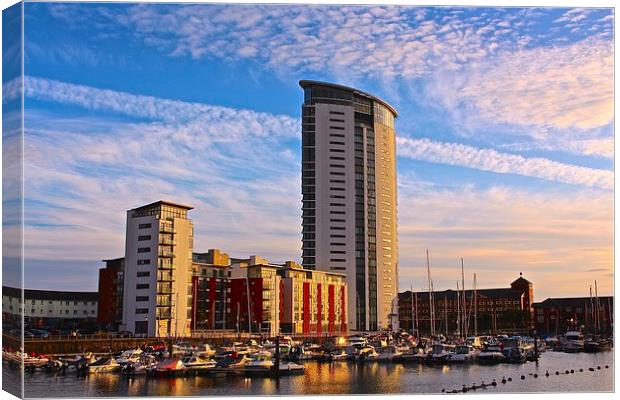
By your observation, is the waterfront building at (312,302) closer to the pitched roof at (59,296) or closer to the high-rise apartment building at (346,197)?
the high-rise apartment building at (346,197)

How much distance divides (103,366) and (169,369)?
120 inches

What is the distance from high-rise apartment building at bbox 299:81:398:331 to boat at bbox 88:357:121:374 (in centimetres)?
4488

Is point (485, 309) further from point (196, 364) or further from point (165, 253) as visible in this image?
point (196, 364)

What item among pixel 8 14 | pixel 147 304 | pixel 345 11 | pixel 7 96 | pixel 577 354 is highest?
pixel 345 11

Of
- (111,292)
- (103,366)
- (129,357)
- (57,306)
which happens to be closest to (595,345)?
(129,357)

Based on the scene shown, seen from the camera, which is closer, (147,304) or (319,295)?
(147,304)

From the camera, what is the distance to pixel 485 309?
8594 cm

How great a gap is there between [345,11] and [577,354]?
3183cm

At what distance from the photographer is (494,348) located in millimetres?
40125

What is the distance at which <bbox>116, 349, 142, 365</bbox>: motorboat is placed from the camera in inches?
1255

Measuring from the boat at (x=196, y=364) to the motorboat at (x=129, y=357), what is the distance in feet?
7.66

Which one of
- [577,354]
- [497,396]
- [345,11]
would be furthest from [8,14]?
[577,354]

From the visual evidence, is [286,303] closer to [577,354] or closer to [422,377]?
[577,354]

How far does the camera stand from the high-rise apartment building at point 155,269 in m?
44.2
